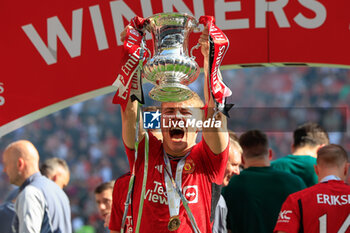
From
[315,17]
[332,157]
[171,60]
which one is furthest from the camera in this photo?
[315,17]

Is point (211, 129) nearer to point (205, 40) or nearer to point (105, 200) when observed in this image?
point (205, 40)

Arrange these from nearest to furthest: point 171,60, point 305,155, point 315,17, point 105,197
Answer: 1. point 171,60
2. point 315,17
3. point 305,155
4. point 105,197

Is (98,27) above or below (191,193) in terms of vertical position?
above

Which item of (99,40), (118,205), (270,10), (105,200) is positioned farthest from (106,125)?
(118,205)

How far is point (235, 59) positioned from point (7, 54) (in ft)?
5.24

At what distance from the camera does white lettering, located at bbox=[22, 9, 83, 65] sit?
3.77m

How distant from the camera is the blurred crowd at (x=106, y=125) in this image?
28.3 ft

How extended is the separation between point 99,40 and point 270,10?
4.00ft

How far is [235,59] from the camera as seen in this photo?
3775 mm

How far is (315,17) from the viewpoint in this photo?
12.1ft

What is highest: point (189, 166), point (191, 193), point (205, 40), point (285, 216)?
point (205, 40)

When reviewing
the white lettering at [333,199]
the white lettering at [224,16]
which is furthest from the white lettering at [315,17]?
the white lettering at [333,199]

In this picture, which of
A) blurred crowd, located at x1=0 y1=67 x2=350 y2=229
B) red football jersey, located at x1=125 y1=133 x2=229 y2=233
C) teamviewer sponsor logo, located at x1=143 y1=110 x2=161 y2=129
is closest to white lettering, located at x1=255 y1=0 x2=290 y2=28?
teamviewer sponsor logo, located at x1=143 y1=110 x2=161 y2=129

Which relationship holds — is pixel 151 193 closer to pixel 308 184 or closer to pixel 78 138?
pixel 308 184
